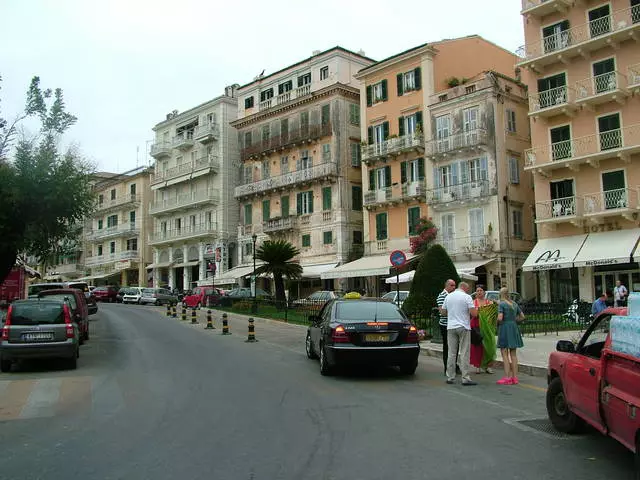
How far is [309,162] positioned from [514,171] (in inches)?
642

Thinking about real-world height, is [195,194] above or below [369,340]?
above

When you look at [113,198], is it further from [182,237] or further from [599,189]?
[599,189]

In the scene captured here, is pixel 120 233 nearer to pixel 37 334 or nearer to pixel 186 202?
pixel 186 202

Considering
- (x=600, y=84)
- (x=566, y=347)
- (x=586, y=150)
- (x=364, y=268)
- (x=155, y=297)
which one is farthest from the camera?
(x=155, y=297)

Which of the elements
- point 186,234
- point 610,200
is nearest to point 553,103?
point 610,200

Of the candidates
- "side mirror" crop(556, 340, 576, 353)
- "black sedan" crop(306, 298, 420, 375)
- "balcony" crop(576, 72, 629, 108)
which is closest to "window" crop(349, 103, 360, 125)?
"balcony" crop(576, 72, 629, 108)

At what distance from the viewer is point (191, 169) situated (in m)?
59.2

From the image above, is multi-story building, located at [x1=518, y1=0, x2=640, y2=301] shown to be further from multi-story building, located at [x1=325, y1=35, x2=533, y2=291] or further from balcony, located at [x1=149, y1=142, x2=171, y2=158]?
balcony, located at [x1=149, y1=142, x2=171, y2=158]

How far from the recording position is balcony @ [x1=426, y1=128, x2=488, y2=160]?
35500 mm

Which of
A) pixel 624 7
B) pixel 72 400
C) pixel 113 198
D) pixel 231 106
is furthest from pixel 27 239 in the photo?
pixel 113 198

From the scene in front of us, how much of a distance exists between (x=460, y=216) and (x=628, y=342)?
32.7 m

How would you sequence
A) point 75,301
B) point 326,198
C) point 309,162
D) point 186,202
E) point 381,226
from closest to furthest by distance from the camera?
point 75,301 < point 381,226 < point 326,198 < point 309,162 < point 186,202

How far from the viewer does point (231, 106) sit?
5703 centimetres

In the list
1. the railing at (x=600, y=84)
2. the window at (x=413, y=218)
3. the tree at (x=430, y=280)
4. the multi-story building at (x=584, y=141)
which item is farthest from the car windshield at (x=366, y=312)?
the window at (x=413, y=218)
